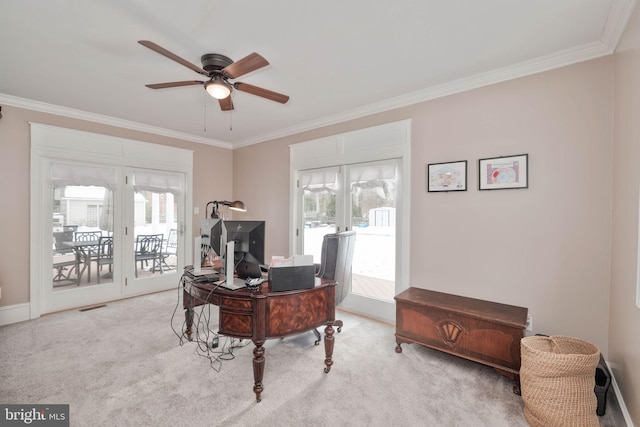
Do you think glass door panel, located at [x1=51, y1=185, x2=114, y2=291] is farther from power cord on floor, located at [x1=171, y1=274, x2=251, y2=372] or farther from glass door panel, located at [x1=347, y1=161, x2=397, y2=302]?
glass door panel, located at [x1=347, y1=161, x2=397, y2=302]

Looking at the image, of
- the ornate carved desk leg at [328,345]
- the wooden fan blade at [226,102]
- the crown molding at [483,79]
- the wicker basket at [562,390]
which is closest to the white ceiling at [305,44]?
the crown molding at [483,79]

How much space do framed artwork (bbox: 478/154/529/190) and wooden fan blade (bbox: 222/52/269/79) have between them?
2.11 m

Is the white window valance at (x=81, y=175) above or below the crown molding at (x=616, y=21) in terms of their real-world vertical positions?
below

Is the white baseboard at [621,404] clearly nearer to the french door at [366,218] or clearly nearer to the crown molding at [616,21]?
the french door at [366,218]

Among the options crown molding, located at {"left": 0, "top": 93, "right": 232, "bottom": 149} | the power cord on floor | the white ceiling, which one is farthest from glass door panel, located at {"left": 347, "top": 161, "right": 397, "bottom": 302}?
crown molding, located at {"left": 0, "top": 93, "right": 232, "bottom": 149}

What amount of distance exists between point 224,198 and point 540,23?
4775 mm

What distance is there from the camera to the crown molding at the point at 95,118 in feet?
10.6

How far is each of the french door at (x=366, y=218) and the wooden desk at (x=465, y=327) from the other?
27.3 inches

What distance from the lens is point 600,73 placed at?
84.1 inches

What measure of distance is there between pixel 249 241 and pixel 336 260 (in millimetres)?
854

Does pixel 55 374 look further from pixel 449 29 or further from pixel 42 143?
pixel 449 29

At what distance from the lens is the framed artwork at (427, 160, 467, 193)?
2.74 meters

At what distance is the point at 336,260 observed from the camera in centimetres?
258

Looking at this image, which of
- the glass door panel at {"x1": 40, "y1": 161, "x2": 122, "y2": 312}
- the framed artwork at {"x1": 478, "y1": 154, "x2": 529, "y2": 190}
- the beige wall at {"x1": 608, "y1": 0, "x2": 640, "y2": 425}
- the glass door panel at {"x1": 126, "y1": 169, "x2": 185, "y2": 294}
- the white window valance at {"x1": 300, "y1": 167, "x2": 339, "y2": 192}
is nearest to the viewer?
the beige wall at {"x1": 608, "y1": 0, "x2": 640, "y2": 425}
